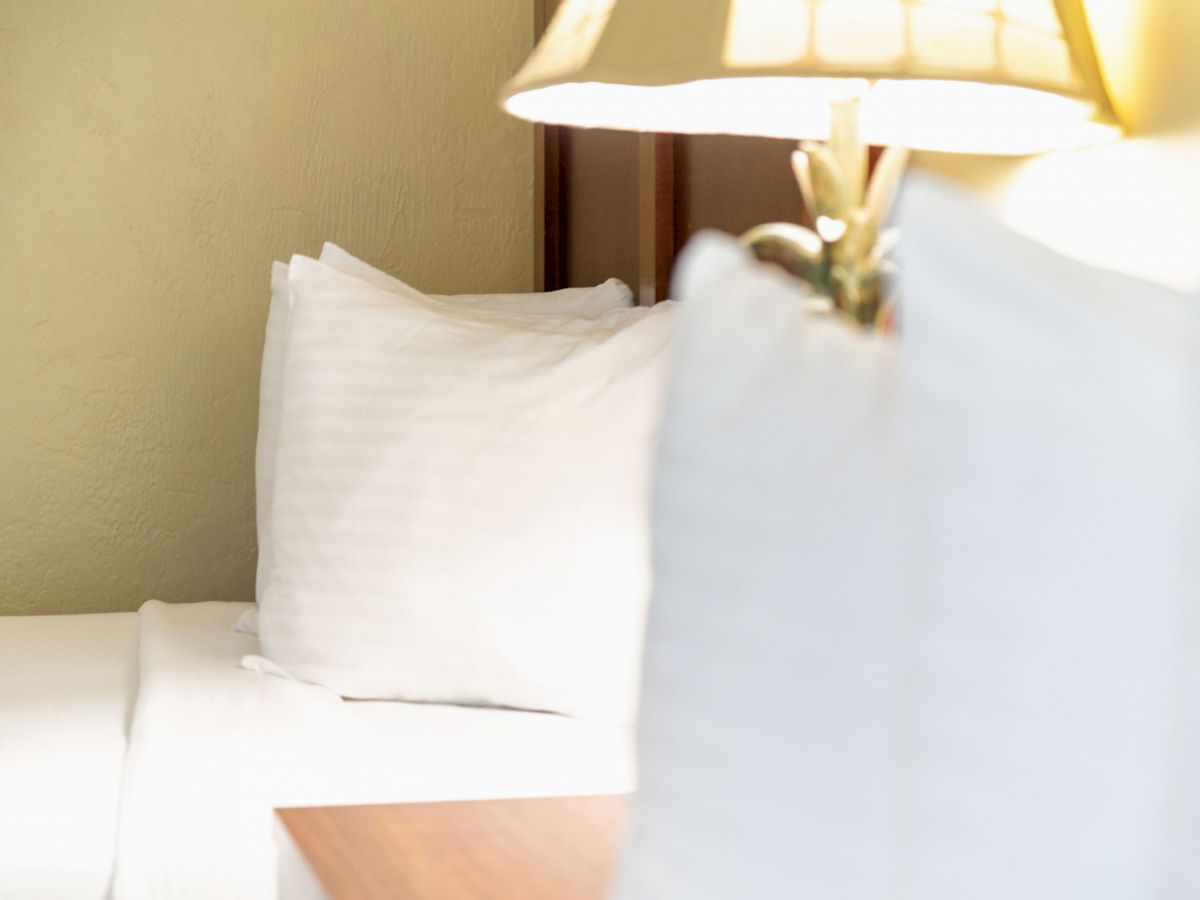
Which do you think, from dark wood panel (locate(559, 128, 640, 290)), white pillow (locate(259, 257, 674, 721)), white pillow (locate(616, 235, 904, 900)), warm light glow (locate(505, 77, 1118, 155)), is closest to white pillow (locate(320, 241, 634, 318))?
dark wood panel (locate(559, 128, 640, 290))

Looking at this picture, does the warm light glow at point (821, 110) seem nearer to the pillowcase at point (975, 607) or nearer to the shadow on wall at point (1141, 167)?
the shadow on wall at point (1141, 167)

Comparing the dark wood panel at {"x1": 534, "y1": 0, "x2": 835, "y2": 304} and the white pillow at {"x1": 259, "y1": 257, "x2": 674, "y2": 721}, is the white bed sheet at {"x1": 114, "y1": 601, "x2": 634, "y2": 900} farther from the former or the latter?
the dark wood panel at {"x1": 534, "y1": 0, "x2": 835, "y2": 304}

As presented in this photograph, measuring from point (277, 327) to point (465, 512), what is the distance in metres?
0.56

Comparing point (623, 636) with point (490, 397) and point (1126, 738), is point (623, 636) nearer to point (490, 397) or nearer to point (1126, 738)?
point (490, 397)

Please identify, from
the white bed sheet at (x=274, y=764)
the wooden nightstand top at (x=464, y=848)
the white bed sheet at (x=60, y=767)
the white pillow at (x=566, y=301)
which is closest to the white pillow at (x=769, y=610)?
the wooden nightstand top at (x=464, y=848)

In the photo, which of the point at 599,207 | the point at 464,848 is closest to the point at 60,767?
the point at 464,848

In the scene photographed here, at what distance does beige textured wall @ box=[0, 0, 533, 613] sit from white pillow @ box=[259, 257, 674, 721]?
93 centimetres

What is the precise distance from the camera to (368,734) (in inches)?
54.1

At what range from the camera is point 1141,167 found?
0.97m

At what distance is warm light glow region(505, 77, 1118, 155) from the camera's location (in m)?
0.96

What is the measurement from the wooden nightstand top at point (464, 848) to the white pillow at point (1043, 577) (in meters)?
0.38

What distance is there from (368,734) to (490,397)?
14.5 inches

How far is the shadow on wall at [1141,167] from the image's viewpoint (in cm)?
92

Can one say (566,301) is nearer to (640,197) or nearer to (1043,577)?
(640,197)
